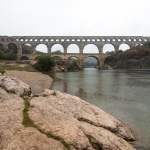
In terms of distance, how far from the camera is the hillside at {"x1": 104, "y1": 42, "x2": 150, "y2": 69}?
73.8 meters

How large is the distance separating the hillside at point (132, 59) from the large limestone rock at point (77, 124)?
70.9 metres

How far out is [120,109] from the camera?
10.7 m

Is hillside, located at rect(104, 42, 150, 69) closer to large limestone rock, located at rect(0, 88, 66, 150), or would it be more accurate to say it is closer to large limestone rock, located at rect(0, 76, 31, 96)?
large limestone rock, located at rect(0, 76, 31, 96)

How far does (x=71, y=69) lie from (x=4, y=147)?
66.1 metres

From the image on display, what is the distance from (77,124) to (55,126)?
0.83m

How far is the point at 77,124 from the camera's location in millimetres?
5699

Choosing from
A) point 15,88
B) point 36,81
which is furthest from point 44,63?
point 15,88

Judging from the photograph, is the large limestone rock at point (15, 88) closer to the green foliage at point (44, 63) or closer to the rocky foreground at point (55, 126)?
the rocky foreground at point (55, 126)

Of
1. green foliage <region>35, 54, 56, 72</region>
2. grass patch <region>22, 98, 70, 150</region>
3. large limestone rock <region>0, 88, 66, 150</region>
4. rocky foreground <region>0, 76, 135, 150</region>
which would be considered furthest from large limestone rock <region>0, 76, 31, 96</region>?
green foliage <region>35, 54, 56, 72</region>

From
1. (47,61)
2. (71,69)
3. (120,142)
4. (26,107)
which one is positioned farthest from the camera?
(71,69)

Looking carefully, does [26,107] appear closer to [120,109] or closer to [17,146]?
[17,146]

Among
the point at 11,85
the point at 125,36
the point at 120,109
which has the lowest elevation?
the point at 120,109

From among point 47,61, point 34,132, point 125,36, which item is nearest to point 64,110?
point 34,132

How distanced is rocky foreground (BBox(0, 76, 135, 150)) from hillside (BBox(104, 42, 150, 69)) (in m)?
71.2
